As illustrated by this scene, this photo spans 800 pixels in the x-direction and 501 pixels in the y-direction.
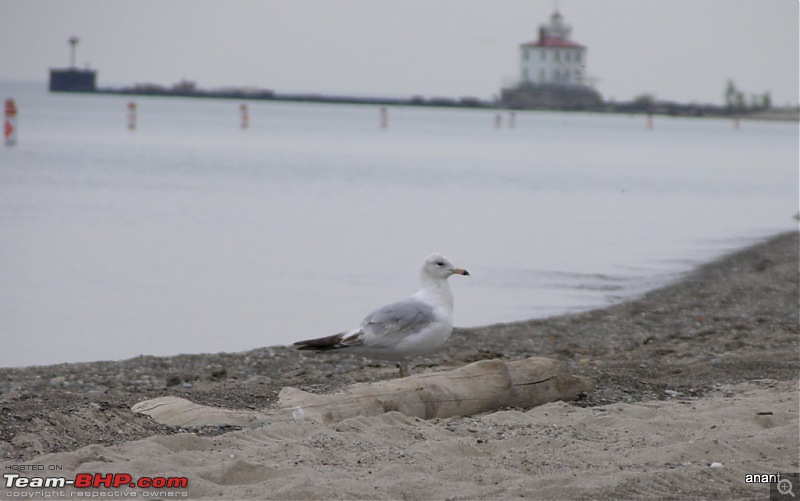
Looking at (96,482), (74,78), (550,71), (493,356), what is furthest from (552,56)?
(96,482)

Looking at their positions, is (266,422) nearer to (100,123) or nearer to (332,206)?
(332,206)

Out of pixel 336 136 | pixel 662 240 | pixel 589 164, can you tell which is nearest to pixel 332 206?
pixel 662 240

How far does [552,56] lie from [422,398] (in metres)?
94.7

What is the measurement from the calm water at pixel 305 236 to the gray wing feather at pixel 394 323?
10.5 ft

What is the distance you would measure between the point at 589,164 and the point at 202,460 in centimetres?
4055

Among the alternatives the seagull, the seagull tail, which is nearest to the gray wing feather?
the seagull

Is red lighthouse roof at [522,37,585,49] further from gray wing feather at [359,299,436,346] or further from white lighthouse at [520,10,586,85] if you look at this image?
gray wing feather at [359,299,436,346]

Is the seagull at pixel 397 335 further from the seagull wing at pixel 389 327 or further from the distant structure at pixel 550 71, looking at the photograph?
the distant structure at pixel 550 71

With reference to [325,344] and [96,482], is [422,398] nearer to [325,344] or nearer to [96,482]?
[325,344]

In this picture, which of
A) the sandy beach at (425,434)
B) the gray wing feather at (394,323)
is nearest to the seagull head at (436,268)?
the gray wing feather at (394,323)

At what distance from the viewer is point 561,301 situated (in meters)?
12.5

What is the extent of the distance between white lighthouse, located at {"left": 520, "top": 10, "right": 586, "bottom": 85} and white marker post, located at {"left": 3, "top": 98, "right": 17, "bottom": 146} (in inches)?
2283

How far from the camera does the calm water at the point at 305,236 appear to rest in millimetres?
11148

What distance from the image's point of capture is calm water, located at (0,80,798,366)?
11.1 metres
